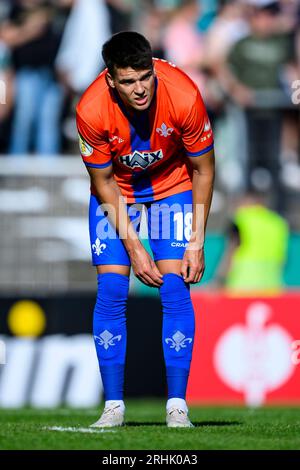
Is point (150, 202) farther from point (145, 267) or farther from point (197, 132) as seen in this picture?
point (197, 132)

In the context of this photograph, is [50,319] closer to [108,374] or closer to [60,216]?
[60,216]

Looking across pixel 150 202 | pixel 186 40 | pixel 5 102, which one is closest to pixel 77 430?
pixel 150 202

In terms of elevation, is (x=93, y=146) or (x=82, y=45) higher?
(x=82, y=45)

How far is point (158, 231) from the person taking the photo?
20.4 ft

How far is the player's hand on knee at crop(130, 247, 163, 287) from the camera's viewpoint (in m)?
6.05

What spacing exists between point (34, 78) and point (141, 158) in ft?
24.9

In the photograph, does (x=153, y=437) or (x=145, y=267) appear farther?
(x=145, y=267)

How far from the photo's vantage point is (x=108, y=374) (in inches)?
240

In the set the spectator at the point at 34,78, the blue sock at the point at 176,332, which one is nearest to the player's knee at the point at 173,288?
the blue sock at the point at 176,332

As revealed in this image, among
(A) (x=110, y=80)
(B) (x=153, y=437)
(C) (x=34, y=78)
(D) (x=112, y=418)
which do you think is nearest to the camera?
(B) (x=153, y=437)

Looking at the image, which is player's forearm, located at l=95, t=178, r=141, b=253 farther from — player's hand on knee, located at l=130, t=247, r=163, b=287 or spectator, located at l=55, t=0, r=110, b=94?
spectator, located at l=55, t=0, r=110, b=94

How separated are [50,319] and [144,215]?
15.8 ft

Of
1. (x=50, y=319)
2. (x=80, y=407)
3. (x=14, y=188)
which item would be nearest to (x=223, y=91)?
(x=14, y=188)

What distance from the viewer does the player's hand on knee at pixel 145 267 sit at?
6.05 meters
